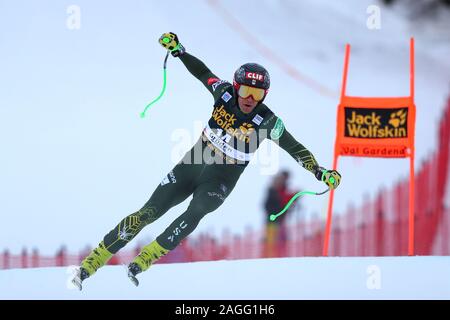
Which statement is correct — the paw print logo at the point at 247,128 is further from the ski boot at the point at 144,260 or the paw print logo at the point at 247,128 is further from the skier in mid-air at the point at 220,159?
the ski boot at the point at 144,260

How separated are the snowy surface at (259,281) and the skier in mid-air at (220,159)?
0.39 m

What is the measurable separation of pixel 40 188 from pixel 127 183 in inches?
31.8

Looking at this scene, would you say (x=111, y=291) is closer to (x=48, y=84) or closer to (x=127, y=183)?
(x=127, y=183)

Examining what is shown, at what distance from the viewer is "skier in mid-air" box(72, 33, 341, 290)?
5449 mm

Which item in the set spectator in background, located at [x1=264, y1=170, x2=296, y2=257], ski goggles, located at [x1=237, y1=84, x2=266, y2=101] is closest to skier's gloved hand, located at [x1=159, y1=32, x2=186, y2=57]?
ski goggles, located at [x1=237, y1=84, x2=266, y2=101]

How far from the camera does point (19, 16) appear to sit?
28.6ft

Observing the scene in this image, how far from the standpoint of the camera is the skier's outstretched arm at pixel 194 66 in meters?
5.79

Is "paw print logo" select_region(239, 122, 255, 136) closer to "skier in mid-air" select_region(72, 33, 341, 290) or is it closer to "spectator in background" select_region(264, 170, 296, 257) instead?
"skier in mid-air" select_region(72, 33, 341, 290)

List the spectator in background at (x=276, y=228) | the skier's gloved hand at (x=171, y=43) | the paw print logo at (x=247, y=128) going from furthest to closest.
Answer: the spectator in background at (x=276, y=228) → the skier's gloved hand at (x=171, y=43) → the paw print logo at (x=247, y=128)

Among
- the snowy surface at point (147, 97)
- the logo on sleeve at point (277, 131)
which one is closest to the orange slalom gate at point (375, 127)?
the snowy surface at point (147, 97)

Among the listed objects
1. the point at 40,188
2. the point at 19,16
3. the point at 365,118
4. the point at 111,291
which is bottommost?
the point at 111,291

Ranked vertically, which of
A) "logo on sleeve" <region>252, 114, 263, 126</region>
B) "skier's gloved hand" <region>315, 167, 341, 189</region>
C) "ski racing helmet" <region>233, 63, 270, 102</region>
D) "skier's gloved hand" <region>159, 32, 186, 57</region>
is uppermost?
"skier's gloved hand" <region>159, 32, 186, 57</region>

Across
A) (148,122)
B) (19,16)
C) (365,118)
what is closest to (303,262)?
(365,118)

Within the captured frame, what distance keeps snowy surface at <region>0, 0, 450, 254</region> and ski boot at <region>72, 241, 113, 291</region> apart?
233 centimetres
